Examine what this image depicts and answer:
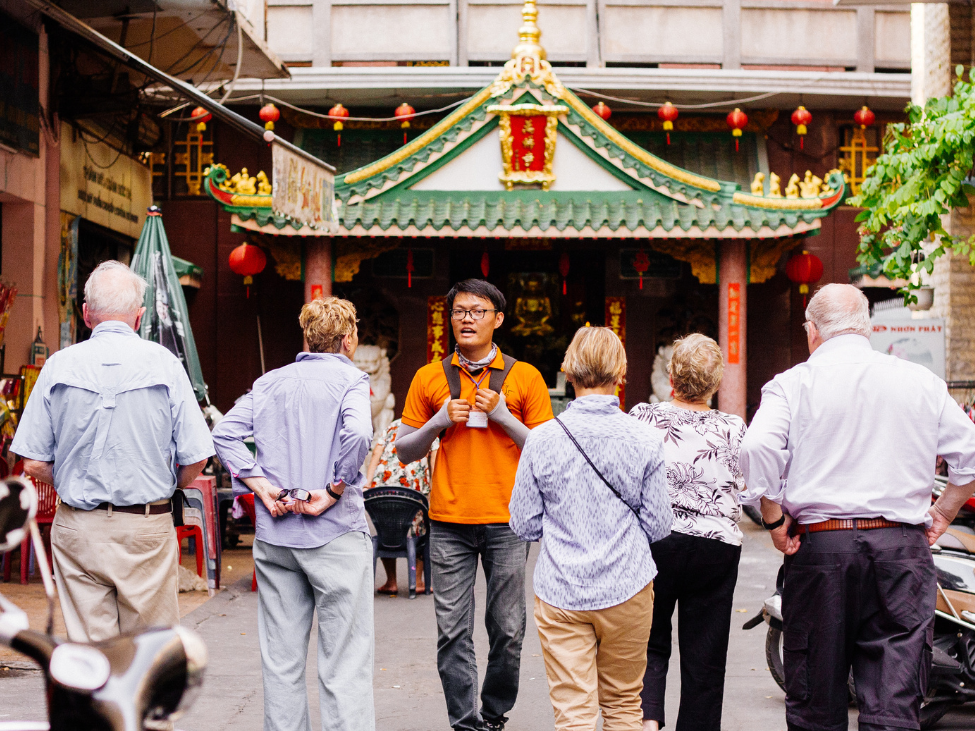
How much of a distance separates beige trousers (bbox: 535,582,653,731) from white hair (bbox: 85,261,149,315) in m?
1.95

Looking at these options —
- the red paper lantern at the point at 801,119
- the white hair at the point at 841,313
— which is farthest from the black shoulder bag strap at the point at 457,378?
the red paper lantern at the point at 801,119

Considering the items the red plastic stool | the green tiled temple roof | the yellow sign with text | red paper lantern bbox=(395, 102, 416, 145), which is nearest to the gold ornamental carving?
the green tiled temple roof

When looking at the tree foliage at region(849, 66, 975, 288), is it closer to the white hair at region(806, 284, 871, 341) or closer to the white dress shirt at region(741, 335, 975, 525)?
the white hair at region(806, 284, 871, 341)

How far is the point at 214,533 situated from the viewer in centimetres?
851

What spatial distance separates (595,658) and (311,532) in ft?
3.84

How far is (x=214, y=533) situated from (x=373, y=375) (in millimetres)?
5536

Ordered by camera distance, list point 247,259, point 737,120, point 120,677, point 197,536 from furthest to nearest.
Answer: point 737,120 < point 247,259 < point 197,536 < point 120,677

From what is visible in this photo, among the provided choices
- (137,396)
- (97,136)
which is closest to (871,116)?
(97,136)

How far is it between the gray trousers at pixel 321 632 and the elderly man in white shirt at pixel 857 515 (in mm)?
1581

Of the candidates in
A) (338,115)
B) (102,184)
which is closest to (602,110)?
(338,115)

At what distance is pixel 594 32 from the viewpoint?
15234 mm

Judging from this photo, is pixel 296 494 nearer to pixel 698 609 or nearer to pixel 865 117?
pixel 698 609

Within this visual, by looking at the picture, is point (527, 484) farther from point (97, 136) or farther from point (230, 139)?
point (230, 139)

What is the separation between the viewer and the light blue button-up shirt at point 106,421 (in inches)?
155
